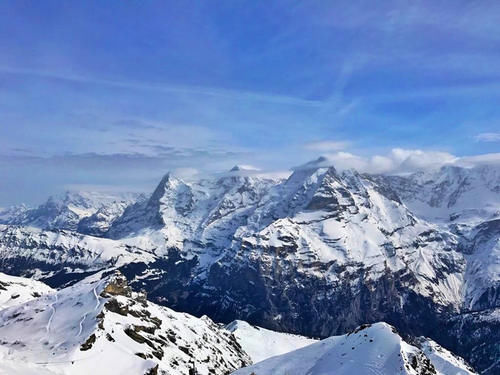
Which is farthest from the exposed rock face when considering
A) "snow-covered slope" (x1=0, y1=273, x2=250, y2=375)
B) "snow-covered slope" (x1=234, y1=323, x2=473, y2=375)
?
"snow-covered slope" (x1=234, y1=323, x2=473, y2=375)

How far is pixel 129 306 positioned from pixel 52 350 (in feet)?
134

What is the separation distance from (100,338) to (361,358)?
5766 cm

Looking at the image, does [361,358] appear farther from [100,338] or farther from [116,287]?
[116,287]

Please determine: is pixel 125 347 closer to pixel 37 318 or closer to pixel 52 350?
pixel 52 350

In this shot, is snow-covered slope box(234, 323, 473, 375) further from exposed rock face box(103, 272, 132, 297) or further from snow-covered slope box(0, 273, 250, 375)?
exposed rock face box(103, 272, 132, 297)

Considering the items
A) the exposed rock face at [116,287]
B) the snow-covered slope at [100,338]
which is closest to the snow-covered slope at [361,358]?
the snow-covered slope at [100,338]

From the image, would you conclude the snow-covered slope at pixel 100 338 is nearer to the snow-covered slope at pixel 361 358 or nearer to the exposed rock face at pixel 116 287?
the exposed rock face at pixel 116 287

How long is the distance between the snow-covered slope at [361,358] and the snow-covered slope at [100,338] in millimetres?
27300

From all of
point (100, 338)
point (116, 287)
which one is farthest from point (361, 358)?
point (116, 287)

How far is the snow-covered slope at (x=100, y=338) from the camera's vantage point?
10875cm

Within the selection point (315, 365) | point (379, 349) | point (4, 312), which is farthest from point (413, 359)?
point (4, 312)

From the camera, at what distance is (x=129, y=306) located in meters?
153

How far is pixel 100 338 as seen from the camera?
393 ft

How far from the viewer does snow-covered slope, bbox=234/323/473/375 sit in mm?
99438
